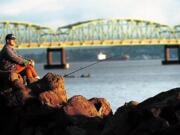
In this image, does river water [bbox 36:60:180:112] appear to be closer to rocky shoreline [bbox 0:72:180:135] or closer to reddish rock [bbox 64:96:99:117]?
rocky shoreline [bbox 0:72:180:135]

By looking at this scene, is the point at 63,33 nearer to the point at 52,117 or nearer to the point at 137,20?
the point at 137,20

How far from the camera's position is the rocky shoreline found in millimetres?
13508

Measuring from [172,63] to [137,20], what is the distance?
14.4 meters

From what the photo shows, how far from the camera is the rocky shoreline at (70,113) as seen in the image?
44.3 feet

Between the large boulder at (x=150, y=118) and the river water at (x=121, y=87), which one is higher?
the large boulder at (x=150, y=118)

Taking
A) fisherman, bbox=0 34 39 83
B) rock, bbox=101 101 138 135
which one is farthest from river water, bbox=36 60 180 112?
rock, bbox=101 101 138 135

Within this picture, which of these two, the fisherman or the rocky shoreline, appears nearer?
the rocky shoreline

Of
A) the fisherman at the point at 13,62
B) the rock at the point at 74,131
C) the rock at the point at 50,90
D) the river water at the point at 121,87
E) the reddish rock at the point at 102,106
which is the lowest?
the river water at the point at 121,87

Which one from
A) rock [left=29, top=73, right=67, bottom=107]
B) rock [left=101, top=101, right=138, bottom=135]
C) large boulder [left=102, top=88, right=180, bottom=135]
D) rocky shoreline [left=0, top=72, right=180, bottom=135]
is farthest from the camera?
rock [left=29, top=73, right=67, bottom=107]

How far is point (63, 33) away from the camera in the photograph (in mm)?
181500

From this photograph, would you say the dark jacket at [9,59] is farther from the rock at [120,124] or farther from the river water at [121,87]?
the river water at [121,87]

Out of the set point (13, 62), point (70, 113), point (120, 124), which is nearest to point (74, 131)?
point (70, 113)

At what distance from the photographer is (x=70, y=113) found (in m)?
15.6

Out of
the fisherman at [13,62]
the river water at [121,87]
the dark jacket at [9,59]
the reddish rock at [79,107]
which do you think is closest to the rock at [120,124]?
the reddish rock at [79,107]
